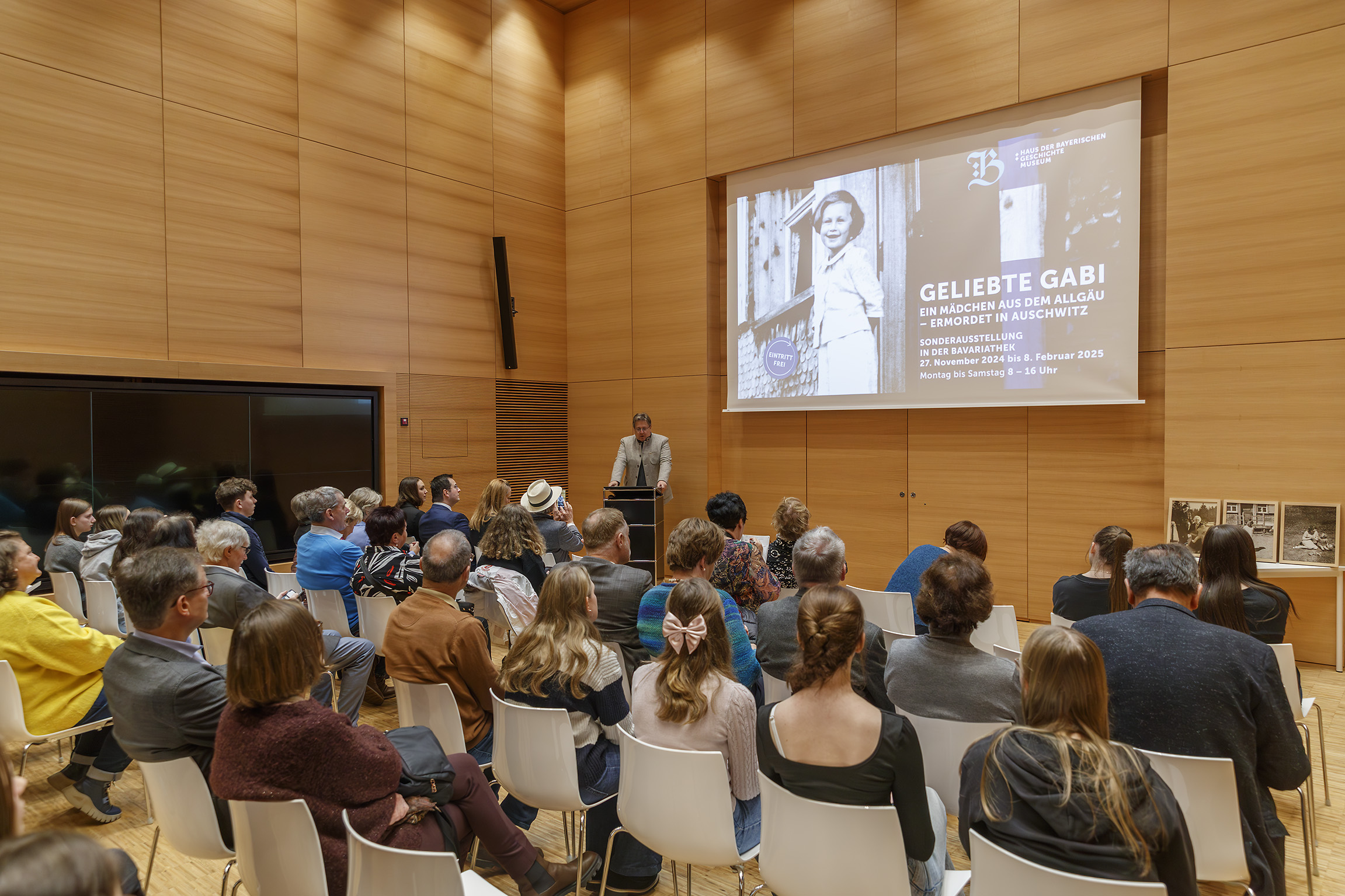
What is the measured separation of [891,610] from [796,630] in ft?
4.92

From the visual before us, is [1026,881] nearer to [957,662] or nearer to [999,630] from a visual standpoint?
[957,662]

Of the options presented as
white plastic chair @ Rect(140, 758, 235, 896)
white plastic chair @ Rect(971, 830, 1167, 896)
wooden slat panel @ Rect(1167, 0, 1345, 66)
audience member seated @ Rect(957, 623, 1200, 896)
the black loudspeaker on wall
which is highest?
wooden slat panel @ Rect(1167, 0, 1345, 66)

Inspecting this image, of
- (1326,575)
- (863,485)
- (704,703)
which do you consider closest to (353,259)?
(863,485)

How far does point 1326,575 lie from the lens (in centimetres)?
532

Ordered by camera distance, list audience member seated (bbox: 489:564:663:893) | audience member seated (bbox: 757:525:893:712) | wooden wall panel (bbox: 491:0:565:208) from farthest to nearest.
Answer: wooden wall panel (bbox: 491:0:565:208) < audience member seated (bbox: 757:525:893:712) < audience member seated (bbox: 489:564:663:893)

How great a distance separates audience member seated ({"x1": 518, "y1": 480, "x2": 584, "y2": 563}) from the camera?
5.52m

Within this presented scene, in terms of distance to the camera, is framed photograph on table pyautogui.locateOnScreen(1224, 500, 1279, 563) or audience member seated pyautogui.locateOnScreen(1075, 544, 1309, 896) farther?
framed photograph on table pyautogui.locateOnScreen(1224, 500, 1279, 563)

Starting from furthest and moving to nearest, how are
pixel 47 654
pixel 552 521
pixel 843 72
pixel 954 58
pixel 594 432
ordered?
pixel 594 432, pixel 843 72, pixel 954 58, pixel 552 521, pixel 47 654

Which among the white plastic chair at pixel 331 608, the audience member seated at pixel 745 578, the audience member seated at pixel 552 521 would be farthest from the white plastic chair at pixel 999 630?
the white plastic chair at pixel 331 608

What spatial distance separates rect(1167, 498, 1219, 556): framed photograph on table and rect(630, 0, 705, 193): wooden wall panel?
230 inches

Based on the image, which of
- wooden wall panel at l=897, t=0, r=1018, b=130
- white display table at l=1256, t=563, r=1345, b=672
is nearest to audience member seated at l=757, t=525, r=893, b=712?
white display table at l=1256, t=563, r=1345, b=672

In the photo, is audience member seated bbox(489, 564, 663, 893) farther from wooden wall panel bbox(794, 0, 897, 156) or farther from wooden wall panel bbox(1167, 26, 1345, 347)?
wooden wall panel bbox(794, 0, 897, 156)

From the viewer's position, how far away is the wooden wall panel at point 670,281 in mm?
8961

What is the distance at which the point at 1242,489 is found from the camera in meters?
5.77
